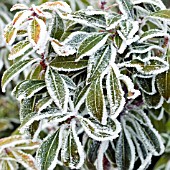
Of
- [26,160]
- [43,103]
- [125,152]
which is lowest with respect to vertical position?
[125,152]

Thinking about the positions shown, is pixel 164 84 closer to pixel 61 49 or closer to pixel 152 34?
pixel 152 34

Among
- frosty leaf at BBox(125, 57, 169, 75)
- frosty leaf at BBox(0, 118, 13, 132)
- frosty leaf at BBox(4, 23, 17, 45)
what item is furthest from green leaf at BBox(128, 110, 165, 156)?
frosty leaf at BBox(0, 118, 13, 132)

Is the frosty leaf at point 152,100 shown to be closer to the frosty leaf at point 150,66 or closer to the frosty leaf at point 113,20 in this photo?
the frosty leaf at point 150,66

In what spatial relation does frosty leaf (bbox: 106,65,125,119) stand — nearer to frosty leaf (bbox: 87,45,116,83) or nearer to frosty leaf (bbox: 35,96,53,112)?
frosty leaf (bbox: 87,45,116,83)

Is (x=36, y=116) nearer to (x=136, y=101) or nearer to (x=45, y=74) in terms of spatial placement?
(x=45, y=74)

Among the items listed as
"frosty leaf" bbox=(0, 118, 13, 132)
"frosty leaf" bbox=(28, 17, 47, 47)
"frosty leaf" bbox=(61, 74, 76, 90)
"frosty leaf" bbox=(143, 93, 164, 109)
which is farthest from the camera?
"frosty leaf" bbox=(0, 118, 13, 132)

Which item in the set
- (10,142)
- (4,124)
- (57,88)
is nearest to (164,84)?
(57,88)
